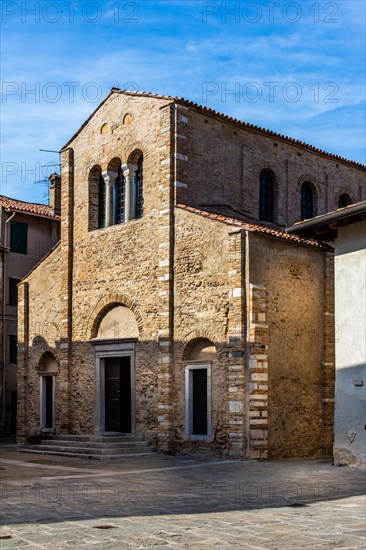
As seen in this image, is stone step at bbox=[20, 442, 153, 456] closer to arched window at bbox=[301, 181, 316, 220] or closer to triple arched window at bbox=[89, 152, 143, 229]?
triple arched window at bbox=[89, 152, 143, 229]

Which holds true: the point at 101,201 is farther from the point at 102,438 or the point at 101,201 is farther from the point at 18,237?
the point at 18,237

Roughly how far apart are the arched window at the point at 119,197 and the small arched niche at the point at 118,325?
273 cm

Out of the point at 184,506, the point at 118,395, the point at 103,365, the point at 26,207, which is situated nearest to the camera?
the point at 184,506

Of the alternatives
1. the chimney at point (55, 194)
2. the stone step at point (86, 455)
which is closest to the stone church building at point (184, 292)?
the stone step at point (86, 455)

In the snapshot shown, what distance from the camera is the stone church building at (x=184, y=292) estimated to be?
18.6 meters

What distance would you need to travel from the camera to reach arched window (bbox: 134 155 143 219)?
21969 mm

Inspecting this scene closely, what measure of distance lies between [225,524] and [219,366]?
30.7 ft

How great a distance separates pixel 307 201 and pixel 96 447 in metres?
10.4

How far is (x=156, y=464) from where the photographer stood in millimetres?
17578

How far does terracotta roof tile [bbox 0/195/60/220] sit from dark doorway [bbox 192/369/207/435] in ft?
41.4

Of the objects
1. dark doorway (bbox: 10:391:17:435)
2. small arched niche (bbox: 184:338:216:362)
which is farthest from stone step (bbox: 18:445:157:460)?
dark doorway (bbox: 10:391:17:435)

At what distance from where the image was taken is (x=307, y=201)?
24.8m

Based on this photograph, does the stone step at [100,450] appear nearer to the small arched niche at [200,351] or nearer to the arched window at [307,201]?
the small arched niche at [200,351]

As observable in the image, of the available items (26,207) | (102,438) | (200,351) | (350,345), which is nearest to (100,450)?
(102,438)
